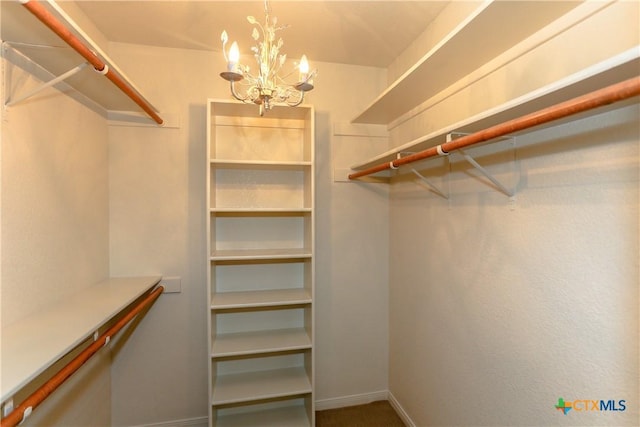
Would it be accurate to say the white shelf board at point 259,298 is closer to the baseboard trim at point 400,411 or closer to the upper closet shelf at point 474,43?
the baseboard trim at point 400,411

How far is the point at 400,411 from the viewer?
2.29 m

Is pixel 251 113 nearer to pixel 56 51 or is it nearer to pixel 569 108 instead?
pixel 56 51

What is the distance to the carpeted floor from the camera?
2219mm

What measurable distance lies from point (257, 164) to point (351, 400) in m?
1.96

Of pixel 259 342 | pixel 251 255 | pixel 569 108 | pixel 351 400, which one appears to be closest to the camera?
pixel 569 108

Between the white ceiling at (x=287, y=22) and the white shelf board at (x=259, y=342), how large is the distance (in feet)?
6.58

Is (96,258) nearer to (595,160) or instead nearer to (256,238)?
(256,238)

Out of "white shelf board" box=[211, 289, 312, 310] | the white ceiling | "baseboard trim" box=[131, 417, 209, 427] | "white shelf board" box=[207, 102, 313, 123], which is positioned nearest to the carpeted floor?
"baseboard trim" box=[131, 417, 209, 427]

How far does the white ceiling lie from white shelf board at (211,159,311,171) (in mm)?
812

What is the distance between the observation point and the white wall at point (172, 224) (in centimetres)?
210

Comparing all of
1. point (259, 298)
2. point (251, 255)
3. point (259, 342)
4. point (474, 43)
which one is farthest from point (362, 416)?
point (474, 43)

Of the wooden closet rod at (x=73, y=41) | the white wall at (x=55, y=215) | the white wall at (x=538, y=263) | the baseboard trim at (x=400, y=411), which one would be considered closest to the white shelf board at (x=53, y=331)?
the white wall at (x=55, y=215)

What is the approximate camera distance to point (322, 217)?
→ 94.3 inches

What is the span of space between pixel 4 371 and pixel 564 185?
73.4 inches
